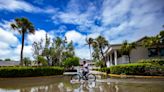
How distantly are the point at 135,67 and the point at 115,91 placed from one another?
13415 mm

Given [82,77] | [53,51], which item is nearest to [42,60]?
[53,51]

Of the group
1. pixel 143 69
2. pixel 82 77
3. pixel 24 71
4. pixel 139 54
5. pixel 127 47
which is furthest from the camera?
pixel 139 54

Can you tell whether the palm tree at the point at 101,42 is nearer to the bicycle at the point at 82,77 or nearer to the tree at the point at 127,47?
the tree at the point at 127,47

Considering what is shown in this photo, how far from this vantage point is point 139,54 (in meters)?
38.3

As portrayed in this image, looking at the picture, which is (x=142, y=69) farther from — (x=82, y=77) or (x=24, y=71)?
(x=24, y=71)

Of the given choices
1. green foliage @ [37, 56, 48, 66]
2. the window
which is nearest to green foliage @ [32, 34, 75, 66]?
green foliage @ [37, 56, 48, 66]

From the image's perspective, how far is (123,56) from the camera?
1549 inches

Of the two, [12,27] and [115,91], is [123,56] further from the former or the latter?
[115,91]

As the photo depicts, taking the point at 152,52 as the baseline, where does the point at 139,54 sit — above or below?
below

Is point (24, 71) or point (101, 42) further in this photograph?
point (101, 42)

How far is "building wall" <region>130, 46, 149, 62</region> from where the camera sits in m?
37.9

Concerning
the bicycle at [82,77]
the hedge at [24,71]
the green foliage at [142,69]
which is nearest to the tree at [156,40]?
the green foliage at [142,69]

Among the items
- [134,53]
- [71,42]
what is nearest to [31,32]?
[134,53]

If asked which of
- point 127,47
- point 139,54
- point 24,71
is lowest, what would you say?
point 24,71
